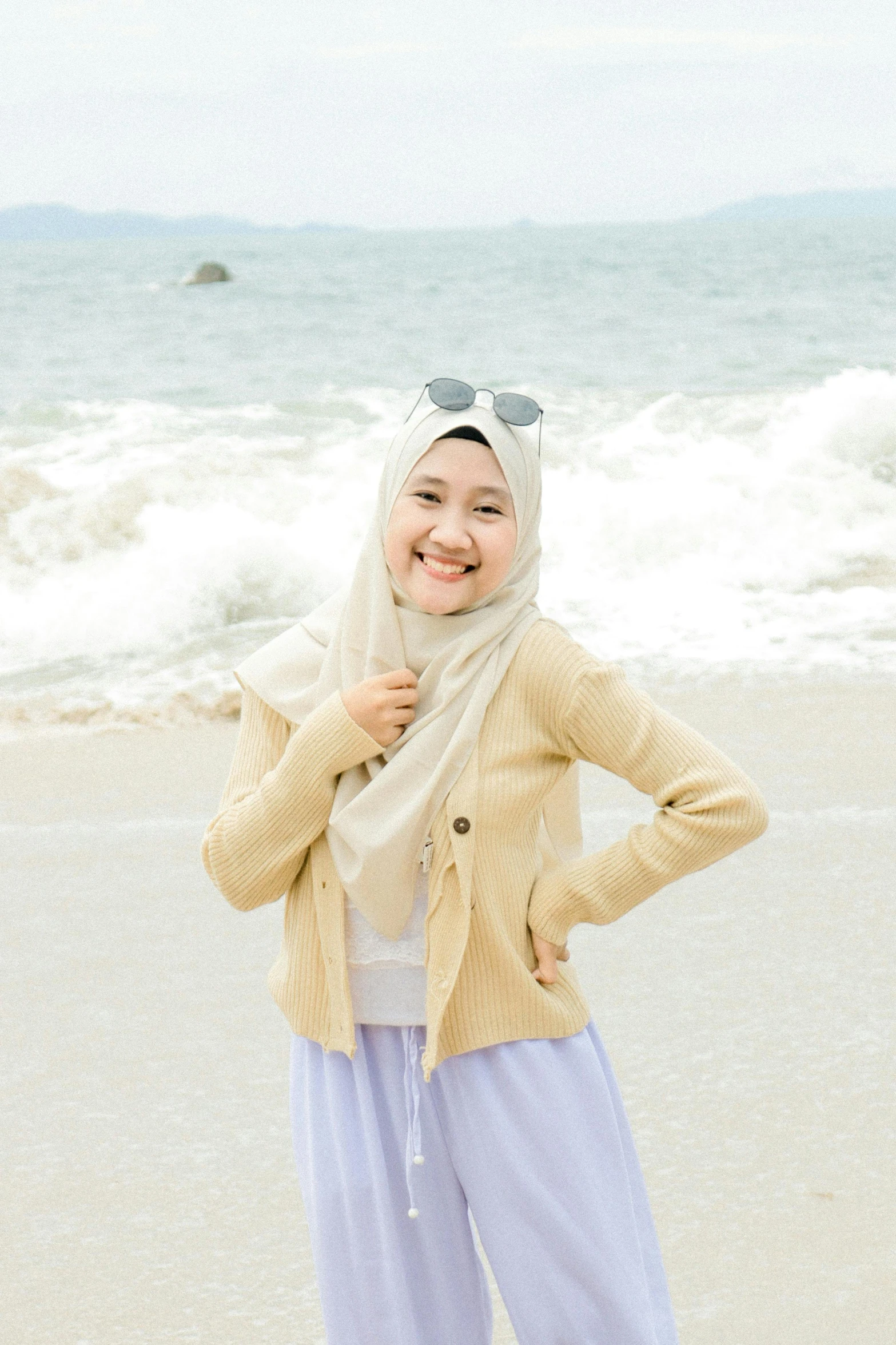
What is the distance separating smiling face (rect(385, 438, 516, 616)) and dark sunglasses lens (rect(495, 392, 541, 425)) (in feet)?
0.16

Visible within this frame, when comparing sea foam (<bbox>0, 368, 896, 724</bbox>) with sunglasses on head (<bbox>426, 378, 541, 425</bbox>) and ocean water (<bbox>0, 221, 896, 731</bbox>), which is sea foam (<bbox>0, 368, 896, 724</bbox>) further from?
sunglasses on head (<bbox>426, 378, 541, 425</bbox>)

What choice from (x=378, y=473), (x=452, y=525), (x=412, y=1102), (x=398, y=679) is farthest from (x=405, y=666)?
(x=378, y=473)

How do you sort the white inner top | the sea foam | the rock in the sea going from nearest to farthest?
the white inner top, the sea foam, the rock in the sea

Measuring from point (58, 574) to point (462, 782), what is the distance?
6.83 metres

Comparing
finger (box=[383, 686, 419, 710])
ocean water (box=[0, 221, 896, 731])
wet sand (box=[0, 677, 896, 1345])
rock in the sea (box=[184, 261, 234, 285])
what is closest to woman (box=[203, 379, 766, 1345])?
finger (box=[383, 686, 419, 710])

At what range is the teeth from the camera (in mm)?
1778

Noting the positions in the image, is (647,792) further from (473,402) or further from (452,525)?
(473,402)

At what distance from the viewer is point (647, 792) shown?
5.91ft

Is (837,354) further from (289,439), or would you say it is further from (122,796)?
(122,796)

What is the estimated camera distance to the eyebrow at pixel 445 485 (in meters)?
1.79

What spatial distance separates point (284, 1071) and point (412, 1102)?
139 centimetres

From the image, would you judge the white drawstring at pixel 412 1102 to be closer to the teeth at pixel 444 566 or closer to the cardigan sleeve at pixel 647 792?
the cardigan sleeve at pixel 647 792

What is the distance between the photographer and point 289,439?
1162 cm

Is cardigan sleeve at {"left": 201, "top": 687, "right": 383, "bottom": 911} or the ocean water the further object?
the ocean water
